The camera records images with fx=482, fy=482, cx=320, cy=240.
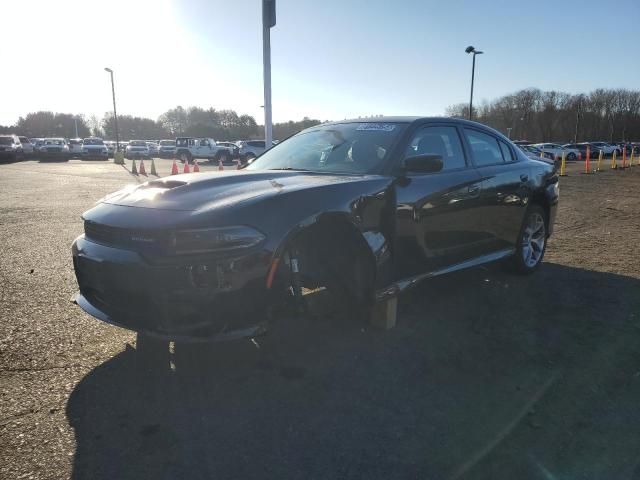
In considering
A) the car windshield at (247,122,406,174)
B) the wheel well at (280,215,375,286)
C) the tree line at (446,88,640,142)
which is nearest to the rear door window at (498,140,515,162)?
the car windshield at (247,122,406,174)

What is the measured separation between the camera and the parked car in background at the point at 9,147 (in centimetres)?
3089

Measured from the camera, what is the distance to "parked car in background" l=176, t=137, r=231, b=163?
3619cm

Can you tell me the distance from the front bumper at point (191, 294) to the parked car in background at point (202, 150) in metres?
34.2

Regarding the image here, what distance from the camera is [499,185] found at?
183 inches

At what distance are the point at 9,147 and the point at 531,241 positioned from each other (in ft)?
114

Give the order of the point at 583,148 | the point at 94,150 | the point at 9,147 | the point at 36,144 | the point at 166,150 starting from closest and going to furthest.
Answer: the point at 9,147 < the point at 94,150 < the point at 36,144 < the point at 166,150 < the point at 583,148

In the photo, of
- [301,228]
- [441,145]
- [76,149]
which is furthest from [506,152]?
[76,149]

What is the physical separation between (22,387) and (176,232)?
1320 millimetres

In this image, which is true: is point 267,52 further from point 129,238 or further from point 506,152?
point 129,238

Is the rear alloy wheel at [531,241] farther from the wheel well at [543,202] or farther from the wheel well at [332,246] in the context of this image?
the wheel well at [332,246]

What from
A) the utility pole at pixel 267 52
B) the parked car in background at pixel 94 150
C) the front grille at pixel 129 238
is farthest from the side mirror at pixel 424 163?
the parked car in background at pixel 94 150

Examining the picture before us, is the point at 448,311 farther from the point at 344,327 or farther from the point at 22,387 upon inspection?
the point at 22,387

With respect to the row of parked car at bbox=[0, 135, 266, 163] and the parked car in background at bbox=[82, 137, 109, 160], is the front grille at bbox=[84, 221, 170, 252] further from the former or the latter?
the parked car in background at bbox=[82, 137, 109, 160]

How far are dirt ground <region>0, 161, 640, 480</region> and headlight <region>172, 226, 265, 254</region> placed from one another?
0.86m
